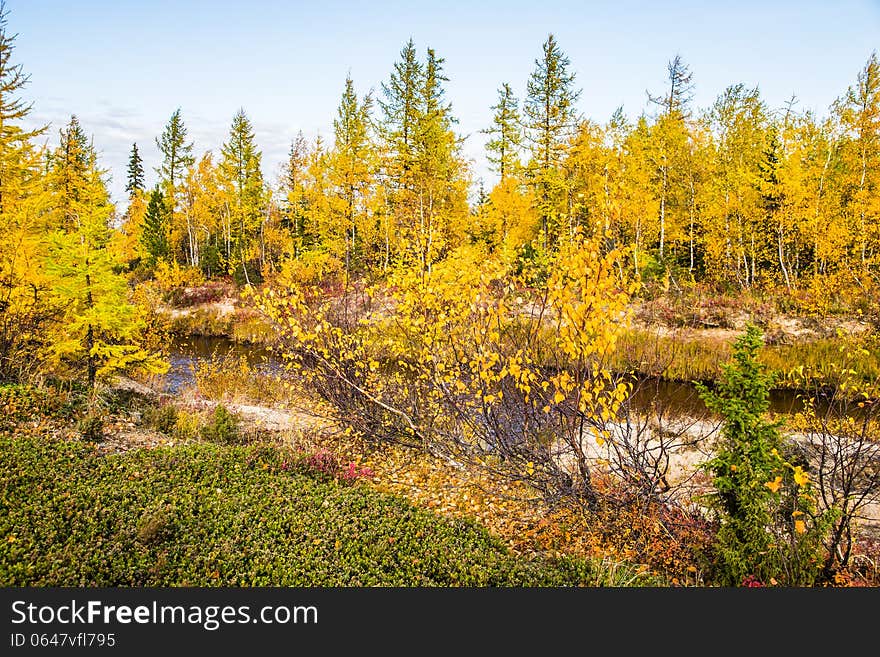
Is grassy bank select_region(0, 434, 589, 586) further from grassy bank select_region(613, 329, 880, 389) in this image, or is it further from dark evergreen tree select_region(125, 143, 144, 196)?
dark evergreen tree select_region(125, 143, 144, 196)

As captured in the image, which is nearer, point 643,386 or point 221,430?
point 221,430

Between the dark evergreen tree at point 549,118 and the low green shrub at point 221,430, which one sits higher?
the dark evergreen tree at point 549,118

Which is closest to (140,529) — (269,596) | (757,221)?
(269,596)

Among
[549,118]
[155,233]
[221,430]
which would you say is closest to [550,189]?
[549,118]

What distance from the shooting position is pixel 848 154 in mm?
19234

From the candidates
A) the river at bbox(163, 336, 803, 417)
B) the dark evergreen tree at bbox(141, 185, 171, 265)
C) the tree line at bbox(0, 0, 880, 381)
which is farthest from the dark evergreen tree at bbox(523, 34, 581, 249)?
the dark evergreen tree at bbox(141, 185, 171, 265)

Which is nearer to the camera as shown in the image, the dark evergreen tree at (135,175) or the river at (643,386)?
the river at (643,386)

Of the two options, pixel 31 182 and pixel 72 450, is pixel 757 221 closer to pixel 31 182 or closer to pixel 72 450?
pixel 72 450

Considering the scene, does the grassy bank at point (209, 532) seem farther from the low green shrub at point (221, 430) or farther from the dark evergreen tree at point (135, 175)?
the dark evergreen tree at point (135, 175)

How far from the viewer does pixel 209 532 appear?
488 centimetres

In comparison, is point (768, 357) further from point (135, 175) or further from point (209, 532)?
point (135, 175)

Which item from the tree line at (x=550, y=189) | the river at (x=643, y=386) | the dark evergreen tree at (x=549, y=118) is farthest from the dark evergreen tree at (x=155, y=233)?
the dark evergreen tree at (x=549, y=118)

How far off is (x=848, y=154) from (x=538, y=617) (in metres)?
24.3

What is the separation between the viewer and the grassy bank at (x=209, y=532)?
4.10m
